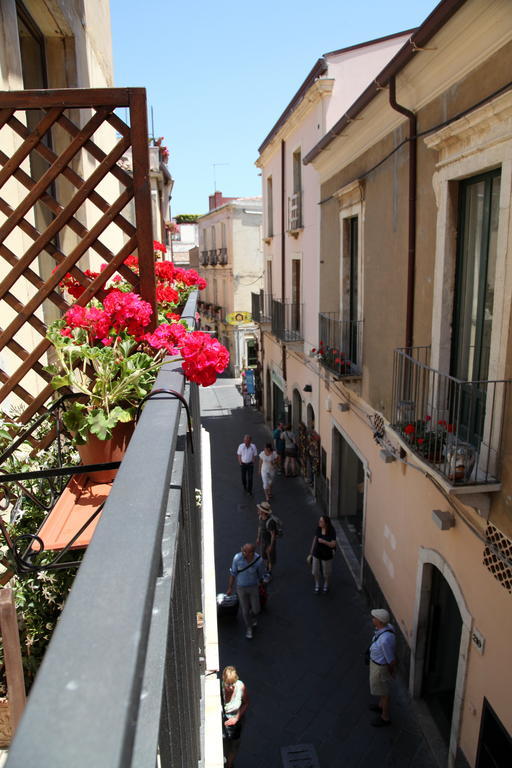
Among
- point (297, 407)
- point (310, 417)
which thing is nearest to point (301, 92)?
point (310, 417)

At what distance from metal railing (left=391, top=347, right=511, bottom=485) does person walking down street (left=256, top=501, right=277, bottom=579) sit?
378 centimetres

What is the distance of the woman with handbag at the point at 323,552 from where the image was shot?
33.1ft

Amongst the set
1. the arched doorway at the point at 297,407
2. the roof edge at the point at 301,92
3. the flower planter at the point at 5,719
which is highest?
the roof edge at the point at 301,92

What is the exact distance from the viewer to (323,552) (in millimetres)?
10117

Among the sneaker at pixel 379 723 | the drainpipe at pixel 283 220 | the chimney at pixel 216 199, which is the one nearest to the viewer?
the sneaker at pixel 379 723

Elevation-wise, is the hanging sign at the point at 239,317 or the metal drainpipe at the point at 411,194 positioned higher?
the metal drainpipe at the point at 411,194

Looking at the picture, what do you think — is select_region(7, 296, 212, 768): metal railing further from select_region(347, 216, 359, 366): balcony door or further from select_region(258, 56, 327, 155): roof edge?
select_region(258, 56, 327, 155): roof edge

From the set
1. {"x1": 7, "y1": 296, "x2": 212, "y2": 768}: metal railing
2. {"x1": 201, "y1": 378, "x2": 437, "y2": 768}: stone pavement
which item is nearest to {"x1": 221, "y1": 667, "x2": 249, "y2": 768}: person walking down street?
{"x1": 201, "y1": 378, "x2": 437, "y2": 768}: stone pavement

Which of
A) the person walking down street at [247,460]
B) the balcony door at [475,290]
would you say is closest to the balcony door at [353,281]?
the balcony door at [475,290]

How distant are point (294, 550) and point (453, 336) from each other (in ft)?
23.2

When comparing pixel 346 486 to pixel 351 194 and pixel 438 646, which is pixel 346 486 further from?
pixel 351 194

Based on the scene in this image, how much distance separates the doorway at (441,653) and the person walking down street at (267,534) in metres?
3.51

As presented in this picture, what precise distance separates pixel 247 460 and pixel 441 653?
7741 mm

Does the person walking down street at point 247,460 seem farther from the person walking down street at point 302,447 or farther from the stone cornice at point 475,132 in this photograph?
the stone cornice at point 475,132
